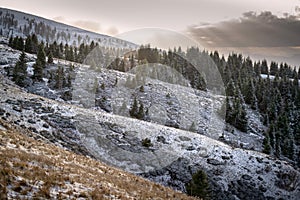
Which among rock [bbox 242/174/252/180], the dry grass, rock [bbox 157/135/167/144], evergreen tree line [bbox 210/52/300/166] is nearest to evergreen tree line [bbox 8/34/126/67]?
evergreen tree line [bbox 210/52/300/166]

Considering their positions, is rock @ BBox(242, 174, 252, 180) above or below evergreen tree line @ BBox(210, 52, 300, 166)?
below

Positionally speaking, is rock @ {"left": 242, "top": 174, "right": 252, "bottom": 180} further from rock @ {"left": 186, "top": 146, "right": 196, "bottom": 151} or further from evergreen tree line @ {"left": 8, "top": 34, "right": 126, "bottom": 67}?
evergreen tree line @ {"left": 8, "top": 34, "right": 126, "bottom": 67}

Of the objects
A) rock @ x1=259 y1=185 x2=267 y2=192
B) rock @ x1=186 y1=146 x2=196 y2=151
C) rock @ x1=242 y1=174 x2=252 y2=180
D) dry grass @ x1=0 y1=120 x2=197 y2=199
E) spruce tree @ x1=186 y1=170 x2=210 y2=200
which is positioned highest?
dry grass @ x1=0 y1=120 x2=197 y2=199

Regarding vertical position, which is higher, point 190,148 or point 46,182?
point 46,182

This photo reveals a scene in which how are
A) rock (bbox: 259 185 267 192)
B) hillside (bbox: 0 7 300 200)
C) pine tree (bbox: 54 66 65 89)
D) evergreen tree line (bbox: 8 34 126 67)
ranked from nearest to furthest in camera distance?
hillside (bbox: 0 7 300 200) < rock (bbox: 259 185 267 192) < pine tree (bbox: 54 66 65 89) < evergreen tree line (bbox: 8 34 126 67)

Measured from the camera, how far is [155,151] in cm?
4022

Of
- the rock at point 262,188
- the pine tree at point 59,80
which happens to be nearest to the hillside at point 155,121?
the rock at point 262,188

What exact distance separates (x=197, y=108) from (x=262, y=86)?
Answer: 43.7 metres

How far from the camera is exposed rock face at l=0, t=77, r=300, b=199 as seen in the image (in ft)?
117

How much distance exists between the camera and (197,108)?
283 feet

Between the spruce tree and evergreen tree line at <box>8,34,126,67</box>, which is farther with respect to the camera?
evergreen tree line at <box>8,34,126,67</box>

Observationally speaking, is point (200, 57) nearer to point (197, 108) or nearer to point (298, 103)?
point (298, 103)

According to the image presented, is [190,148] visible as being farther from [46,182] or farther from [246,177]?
[46,182]

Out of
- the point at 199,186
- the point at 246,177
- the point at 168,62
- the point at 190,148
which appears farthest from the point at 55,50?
the point at 199,186
